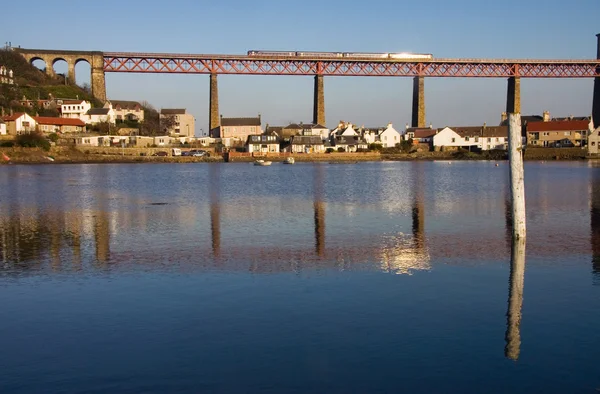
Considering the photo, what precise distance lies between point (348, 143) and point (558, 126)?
28.1 meters

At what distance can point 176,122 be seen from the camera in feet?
325

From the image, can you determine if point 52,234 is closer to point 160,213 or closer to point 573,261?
point 160,213

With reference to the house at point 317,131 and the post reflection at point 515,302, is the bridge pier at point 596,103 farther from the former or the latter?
the post reflection at point 515,302

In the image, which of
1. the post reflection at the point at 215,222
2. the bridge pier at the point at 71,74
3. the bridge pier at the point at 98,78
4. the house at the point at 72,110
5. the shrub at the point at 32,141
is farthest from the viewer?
the bridge pier at the point at 71,74

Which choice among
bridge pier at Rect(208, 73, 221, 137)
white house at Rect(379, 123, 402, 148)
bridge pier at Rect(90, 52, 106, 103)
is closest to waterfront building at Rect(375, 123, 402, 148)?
Answer: white house at Rect(379, 123, 402, 148)

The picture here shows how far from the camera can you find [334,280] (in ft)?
34.3

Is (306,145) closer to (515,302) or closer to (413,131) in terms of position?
(413,131)

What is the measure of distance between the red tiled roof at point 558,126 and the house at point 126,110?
56803 millimetres

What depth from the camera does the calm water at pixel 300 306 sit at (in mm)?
6418

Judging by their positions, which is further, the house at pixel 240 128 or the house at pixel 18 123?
the house at pixel 240 128

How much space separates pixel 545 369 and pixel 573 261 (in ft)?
19.6

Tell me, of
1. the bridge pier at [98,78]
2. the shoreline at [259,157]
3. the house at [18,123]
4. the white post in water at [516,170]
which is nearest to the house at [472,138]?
the shoreline at [259,157]

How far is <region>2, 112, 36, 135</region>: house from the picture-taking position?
2783 inches

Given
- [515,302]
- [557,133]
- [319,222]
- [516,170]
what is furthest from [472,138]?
[515,302]
